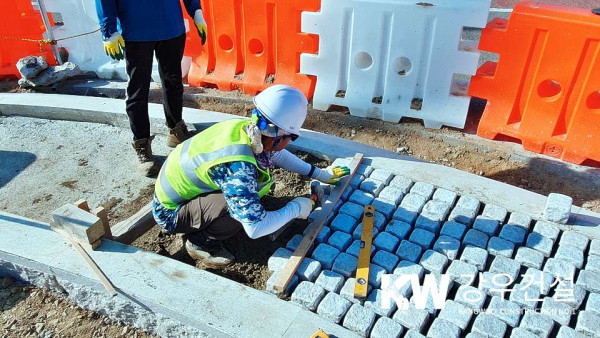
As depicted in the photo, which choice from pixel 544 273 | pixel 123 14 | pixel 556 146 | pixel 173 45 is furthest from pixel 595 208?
pixel 123 14

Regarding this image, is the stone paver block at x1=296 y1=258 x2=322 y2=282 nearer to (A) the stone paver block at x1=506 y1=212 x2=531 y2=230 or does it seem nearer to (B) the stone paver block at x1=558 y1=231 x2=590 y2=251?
(A) the stone paver block at x1=506 y1=212 x2=531 y2=230

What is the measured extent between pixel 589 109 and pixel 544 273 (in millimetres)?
1952

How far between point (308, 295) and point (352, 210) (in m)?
0.88

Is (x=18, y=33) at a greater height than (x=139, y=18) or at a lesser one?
lesser

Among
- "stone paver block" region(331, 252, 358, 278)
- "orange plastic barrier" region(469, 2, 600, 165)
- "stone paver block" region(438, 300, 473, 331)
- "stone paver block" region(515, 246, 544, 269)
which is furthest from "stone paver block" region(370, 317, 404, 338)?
"orange plastic barrier" region(469, 2, 600, 165)

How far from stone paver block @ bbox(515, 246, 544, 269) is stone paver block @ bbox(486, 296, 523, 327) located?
38 centimetres

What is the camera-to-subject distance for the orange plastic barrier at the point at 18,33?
625cm

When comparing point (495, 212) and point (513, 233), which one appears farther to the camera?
point (495, 212)

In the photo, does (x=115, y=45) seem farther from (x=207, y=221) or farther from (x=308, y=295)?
(x=308, y=295)

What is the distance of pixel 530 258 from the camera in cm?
313

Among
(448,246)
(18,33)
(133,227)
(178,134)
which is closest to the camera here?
(448,246)

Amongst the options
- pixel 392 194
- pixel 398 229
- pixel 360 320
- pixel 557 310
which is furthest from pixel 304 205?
pixel 557 310

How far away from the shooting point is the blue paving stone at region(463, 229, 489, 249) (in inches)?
128

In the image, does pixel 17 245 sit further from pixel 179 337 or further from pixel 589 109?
pixel 589 109
